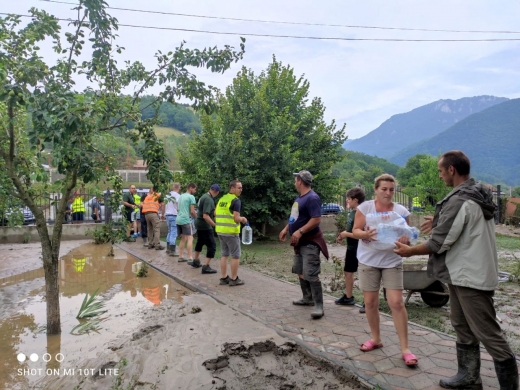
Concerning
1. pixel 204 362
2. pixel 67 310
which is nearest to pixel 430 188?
pixel 67 310

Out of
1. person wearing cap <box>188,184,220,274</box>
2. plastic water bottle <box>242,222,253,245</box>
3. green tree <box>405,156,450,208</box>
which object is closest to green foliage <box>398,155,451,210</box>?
green tree <box>405,156,450,208</box>

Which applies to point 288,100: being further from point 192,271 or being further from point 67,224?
point 67,224

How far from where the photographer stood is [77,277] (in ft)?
27.8

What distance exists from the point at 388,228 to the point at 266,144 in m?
9.47

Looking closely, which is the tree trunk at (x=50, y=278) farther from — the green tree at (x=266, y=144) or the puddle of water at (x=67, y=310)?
the green tree at (x=266, y=144)

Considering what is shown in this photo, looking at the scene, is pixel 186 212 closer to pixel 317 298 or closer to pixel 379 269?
pixel 317 298

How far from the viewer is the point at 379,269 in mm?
3975

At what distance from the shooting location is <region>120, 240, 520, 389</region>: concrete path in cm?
352

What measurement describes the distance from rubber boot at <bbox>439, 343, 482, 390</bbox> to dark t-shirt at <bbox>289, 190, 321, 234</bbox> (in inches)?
91.7

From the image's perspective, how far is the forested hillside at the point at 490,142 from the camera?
504 ft

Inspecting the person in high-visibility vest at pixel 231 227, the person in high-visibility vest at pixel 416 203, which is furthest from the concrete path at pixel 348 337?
the person in high-visibility vest at pixel 416 203

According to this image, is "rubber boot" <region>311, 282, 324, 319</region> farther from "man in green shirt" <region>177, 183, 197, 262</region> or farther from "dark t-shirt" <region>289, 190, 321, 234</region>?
"man in green shirt" <region>177, 183, 197, 262</region>

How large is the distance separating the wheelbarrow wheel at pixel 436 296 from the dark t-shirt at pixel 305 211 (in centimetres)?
190

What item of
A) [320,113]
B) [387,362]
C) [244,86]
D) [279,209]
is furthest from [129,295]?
[320,113]
